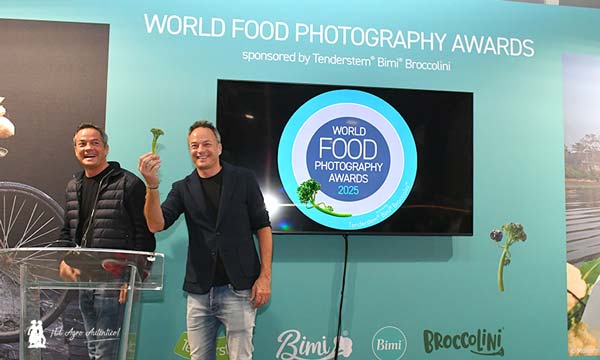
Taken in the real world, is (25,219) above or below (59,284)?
above

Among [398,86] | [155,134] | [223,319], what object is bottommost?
[223,319]

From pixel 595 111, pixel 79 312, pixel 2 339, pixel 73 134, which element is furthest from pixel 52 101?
pixel 595 111

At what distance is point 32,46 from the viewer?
3.49 meters

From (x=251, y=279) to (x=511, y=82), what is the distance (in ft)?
7.15

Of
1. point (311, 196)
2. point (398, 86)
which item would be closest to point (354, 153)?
point (311, 196)

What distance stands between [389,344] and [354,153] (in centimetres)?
119

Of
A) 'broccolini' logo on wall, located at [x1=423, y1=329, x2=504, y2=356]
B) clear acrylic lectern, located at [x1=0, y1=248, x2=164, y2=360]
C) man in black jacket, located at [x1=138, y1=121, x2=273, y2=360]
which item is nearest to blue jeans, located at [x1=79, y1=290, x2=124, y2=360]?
clear acrylic lectern, located at [x1=0, y1=248, x2=164, y2=360]

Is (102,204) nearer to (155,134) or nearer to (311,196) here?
(155,134)

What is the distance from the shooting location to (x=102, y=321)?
1.87 m

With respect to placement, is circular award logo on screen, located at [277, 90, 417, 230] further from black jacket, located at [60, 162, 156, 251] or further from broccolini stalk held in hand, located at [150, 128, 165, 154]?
black jacket, located at [60, 162, 156, 251]

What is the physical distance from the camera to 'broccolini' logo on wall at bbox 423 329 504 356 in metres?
3.57

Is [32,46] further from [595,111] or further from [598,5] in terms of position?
[598,5]

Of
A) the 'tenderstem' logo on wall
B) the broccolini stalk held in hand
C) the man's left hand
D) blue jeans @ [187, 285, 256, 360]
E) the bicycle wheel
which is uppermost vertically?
the broccolini stalk held in hand

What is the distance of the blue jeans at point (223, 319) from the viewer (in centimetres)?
293
